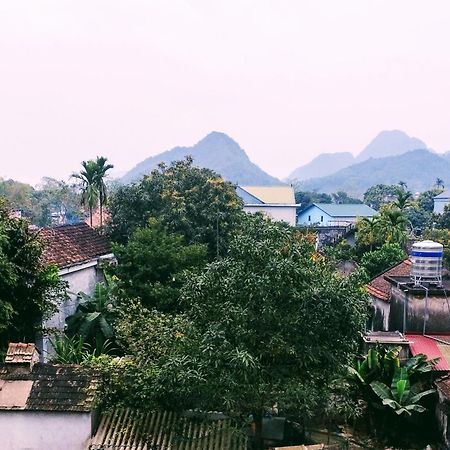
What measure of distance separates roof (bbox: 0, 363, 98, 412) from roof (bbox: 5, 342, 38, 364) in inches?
6.8

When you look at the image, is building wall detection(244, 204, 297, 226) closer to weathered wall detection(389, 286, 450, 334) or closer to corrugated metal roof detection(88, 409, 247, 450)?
weathered wall detection(389, 286, 450, 334)

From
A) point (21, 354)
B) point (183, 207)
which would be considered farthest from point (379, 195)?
point (21, 354)

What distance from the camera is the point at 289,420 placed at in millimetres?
12828

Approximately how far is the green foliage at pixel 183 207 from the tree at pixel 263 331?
39.3 feet

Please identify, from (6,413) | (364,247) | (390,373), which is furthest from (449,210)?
(6,413)

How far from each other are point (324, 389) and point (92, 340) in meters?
8.56

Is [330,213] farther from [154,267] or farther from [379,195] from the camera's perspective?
[154,267]

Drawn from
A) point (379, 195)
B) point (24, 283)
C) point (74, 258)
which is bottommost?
point (24, 283)

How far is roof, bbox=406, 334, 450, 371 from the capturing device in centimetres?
1434

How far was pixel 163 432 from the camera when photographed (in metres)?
11.7

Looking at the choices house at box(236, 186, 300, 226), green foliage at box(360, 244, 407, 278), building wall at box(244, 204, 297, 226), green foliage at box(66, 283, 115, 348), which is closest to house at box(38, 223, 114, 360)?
green foliage at box(66, 283, 115, 348)

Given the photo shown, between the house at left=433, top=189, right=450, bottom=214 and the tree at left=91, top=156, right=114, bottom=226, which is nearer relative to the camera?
the tree at left=91, top=156, right=114, bottom=226

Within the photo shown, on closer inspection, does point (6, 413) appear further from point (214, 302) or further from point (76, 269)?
point (76, 269)

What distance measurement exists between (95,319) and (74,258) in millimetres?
3534
